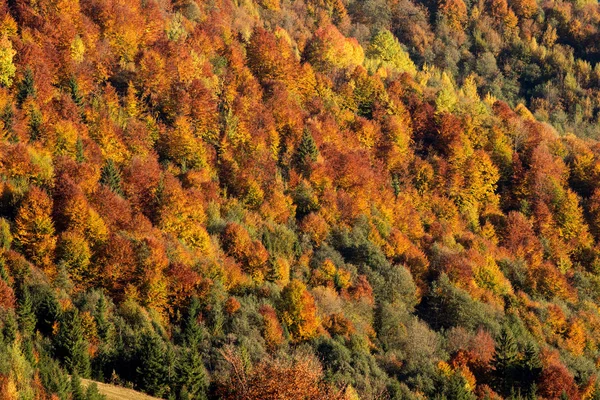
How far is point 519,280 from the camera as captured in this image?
118m

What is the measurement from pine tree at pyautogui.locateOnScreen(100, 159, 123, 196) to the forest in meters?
0.30

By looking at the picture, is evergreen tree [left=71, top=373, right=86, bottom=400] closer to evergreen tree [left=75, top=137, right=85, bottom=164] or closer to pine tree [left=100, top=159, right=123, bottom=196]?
pine tree [left=100, top=159, right=123, bottom=196]

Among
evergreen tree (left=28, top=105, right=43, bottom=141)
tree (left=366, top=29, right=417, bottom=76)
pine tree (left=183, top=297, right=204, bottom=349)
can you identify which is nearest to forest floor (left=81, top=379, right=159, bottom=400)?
pine tree (left=183, top=297, right=204, bottom=349)

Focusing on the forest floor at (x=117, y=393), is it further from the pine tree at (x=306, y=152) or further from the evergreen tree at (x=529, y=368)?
the pine tree at (x=306, y=152)

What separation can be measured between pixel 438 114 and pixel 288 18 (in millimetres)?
51001

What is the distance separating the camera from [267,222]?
353ft

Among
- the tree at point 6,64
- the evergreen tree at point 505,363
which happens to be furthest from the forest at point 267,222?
the evergreen tree at point 505,363

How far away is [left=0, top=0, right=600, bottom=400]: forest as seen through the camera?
7631 centimetres

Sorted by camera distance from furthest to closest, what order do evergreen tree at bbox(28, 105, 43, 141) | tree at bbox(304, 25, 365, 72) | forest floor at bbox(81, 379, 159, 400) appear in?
tree at bbox(304, 25, 365, 72) → evergreen tree at bbox(28, 105, 43, 141) → forest floor at bbox(81, 379, 159, 400)

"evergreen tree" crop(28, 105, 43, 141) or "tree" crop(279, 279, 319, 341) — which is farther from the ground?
"evergreen tree" crop(28, 105, 43, 141)

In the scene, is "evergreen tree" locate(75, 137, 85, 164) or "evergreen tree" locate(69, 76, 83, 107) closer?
"evergreen tree" locate(75, 137, 85, 164)

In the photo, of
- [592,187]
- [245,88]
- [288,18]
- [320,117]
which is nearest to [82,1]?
[245,88]

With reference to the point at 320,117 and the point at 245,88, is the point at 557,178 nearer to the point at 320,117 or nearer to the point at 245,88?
the point at 320,117

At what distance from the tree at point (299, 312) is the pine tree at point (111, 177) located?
2376cm
